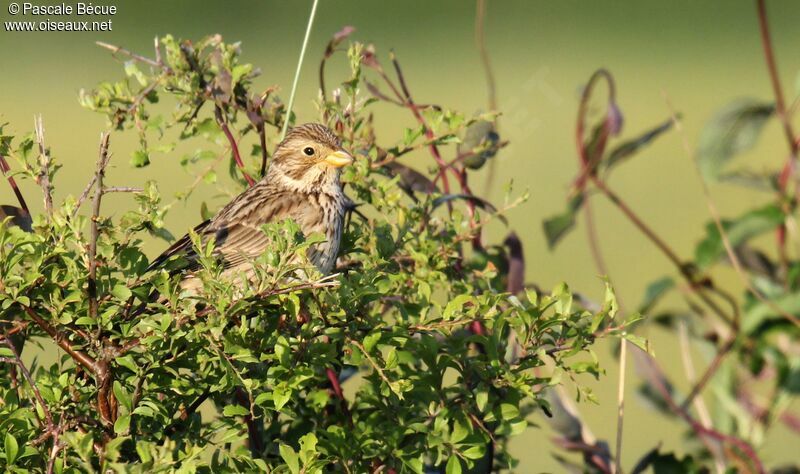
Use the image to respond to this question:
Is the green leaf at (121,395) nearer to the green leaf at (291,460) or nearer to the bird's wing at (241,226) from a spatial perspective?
the green leaf at (291,460)

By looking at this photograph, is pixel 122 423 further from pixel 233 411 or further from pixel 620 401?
pixel 620 401

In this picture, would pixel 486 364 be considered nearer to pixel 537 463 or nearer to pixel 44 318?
pixel 44 318

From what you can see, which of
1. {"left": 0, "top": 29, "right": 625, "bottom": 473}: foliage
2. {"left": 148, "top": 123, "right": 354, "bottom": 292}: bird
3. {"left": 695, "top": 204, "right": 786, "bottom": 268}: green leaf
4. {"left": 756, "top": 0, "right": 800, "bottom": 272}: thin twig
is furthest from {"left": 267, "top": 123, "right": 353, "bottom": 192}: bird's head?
{"left": 756, "top": 0, "right": 800, "bottom": 272}: thin twig

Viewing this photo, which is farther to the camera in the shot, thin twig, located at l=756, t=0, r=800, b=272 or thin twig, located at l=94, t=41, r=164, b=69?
thin twig, located at l=756, t=0, r=800, b=272

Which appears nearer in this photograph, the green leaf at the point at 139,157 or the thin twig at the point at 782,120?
the green leaf at the point at 139,157

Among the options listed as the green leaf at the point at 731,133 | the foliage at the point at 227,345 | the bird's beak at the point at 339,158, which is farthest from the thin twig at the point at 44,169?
the green leaf at the point at 731,133

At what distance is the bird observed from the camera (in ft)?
11.4

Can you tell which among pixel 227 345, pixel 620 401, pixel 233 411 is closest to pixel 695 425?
pixel 620 401

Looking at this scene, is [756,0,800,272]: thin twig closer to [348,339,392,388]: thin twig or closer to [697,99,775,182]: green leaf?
[697,99,775,182]: green leaf

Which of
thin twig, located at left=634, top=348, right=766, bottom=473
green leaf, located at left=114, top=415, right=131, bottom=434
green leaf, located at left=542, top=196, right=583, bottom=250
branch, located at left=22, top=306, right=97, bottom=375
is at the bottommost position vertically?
thin twig, located at left=634, top=348, right=766, bottom=473

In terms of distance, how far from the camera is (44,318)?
2.36 meters

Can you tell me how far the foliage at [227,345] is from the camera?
227 centimetres

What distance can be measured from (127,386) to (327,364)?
40 centimetres

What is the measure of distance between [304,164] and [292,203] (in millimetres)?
165
